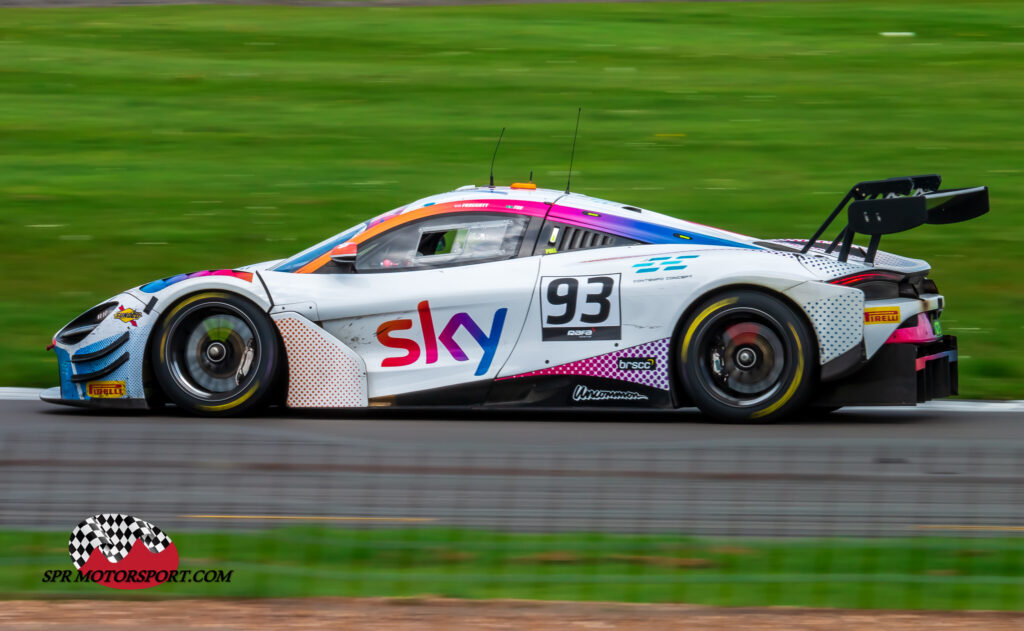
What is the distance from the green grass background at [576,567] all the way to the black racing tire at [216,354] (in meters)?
2.85

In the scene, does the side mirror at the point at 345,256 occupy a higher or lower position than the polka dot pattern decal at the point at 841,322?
higher

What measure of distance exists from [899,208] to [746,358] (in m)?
1.12

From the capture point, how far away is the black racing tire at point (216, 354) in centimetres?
843

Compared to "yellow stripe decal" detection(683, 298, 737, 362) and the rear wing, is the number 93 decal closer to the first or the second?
"yellow stripe decal" detection(683, 298, 737, 362)

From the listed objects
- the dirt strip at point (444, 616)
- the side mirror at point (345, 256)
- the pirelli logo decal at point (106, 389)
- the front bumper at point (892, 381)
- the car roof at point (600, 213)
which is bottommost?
the dirt strip at point (444, 616)

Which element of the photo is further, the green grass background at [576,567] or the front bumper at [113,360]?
the front bumper at [113,360]

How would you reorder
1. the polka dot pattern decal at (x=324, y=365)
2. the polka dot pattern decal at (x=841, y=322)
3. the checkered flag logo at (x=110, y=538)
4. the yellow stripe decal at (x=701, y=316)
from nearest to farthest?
the checkered flag logo at (x=110, y=538) < the polka dot pattern decal at (x=841, y=322) < the yellow stripe decal at (x=701, y=316) < the polka dot pattern decal at (x=324, y=365)

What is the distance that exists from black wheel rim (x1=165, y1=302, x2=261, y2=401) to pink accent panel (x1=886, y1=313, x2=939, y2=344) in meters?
3.43

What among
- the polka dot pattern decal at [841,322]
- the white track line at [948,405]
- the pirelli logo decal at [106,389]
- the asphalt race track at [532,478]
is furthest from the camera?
the white track line at [948,405]

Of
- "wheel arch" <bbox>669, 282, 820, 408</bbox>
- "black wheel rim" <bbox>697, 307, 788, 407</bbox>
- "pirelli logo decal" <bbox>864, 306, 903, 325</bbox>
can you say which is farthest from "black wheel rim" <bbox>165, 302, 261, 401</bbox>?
"pirelli logo decal" <bbox>864, 306, 903, 325</bbox>

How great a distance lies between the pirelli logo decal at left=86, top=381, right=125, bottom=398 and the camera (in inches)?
336

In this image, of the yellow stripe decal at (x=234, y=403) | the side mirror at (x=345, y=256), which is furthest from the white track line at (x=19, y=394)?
the side mirror at (x=345, y=256)

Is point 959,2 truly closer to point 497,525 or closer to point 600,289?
point 600,289

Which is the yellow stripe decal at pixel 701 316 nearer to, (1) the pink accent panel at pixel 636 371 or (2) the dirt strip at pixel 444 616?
(1) the pink accent panel at pixel 636 371
